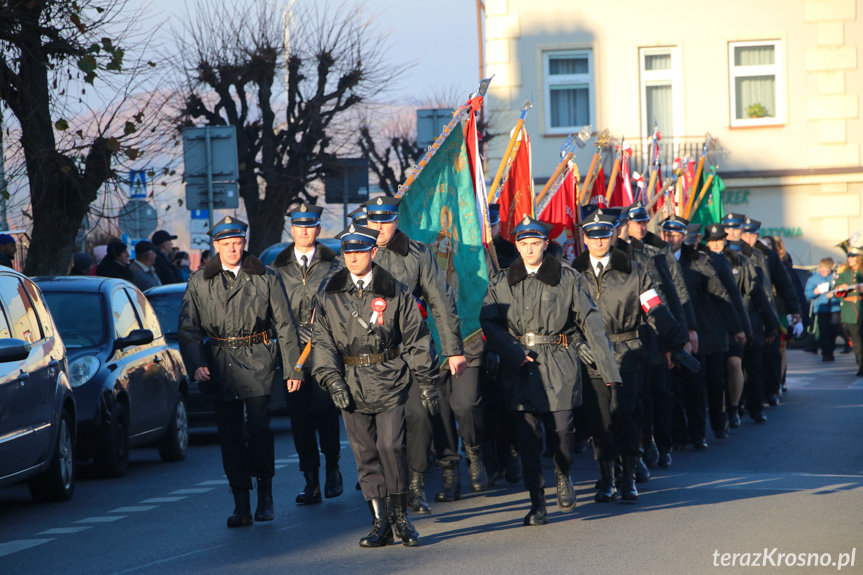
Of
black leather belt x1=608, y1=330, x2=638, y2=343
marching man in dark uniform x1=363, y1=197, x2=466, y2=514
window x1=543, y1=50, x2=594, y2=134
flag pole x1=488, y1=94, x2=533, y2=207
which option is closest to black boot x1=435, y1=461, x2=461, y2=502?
marching man in dark uniform x1=363, y1=197, x2=466, y2=514

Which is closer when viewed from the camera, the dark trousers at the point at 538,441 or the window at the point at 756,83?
the dark trousers at the point at 538,441

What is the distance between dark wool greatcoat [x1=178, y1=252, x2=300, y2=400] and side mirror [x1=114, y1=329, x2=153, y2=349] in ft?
8.93

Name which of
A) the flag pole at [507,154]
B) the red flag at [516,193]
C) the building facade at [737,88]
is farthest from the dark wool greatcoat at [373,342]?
the building facade at [737,88]

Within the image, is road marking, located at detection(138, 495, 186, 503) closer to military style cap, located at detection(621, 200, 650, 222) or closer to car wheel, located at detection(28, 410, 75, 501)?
car wheel, located at detection(28, 410, 75, 501)

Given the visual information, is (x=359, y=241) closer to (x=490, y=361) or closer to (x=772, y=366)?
(x=490, y=361)

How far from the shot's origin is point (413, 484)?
912cm

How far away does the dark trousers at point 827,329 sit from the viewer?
80.0 feet

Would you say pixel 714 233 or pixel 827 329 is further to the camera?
pixel 827 329

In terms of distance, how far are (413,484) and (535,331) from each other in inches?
52.0

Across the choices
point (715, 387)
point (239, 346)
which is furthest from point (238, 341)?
point (715, 387)

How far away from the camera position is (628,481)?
370 inches

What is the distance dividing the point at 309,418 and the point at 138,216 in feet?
37.2

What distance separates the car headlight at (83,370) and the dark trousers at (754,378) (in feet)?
23.7

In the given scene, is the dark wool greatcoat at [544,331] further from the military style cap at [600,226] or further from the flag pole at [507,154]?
A: the flag pole at [507,154]
